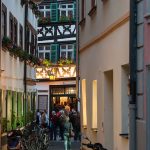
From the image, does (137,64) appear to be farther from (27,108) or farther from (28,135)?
(27,108)

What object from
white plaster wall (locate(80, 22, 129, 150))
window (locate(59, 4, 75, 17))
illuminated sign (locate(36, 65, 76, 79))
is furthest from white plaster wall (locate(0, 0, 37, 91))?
window (locate(59, 4, 75, 17))

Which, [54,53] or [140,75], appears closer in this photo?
[140,75]

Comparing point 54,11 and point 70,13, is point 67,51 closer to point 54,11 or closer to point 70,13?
point 70,13

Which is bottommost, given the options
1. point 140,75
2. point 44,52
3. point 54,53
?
point 140,75

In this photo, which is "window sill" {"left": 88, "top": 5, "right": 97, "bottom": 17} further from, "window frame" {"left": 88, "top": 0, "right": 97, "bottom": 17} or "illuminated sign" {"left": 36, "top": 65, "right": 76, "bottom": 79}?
"illuminated sign" {"left": 36, "top": 65, "right": 76, "bottom": 79}

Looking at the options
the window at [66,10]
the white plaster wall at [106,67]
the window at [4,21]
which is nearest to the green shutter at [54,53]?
the window at [66,10]

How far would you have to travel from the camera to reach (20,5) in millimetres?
30672

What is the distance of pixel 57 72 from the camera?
50.1m

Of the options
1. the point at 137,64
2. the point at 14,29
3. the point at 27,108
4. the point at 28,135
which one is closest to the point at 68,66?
the point at 27,108

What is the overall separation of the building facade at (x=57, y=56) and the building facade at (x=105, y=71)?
1038 inches

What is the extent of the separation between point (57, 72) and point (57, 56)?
1634mm

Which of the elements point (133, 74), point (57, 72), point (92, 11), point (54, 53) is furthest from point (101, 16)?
point (54, 53)

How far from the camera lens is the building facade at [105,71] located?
527 inches

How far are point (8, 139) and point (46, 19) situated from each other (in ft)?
90.2
